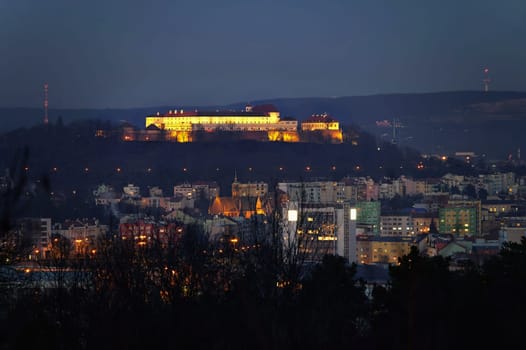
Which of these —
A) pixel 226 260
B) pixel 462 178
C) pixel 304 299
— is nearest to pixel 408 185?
pixel 462 178

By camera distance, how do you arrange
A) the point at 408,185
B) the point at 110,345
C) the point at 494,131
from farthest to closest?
the point at 494,131
the point at 408,185
the point at 110,345

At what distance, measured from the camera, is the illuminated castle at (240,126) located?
56000mm

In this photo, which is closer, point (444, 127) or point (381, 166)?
point (381, 166)

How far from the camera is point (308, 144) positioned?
5428 cm

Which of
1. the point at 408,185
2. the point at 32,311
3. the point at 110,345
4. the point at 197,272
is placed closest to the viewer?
the point at 110,345

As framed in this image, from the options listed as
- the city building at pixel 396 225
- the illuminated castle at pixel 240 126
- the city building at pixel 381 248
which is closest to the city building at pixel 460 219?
the city building at pixel 396 225

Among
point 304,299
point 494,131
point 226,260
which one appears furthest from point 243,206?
point 494,131

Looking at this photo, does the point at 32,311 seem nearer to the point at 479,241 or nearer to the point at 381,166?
the point at 479,241

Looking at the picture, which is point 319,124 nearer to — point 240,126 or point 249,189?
point 240,126

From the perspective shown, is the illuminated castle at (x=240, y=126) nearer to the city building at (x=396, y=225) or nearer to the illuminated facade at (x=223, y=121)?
the illuminated facade at (x=223, y=121)

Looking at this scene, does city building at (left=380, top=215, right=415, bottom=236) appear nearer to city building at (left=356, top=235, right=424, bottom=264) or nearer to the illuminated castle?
city building at (left=356, top=235, right=424, bottom=264)

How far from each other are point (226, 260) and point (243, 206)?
25696 millimetres

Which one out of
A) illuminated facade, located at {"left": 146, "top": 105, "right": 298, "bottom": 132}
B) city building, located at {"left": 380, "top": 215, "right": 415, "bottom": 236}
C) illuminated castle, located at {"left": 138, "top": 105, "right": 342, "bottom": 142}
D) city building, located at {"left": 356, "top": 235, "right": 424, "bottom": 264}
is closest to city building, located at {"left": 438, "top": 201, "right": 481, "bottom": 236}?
city building, located at {"left": 380, "top": 215, "right": 415, "bottom": 236}

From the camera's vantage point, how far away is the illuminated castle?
184 ft
